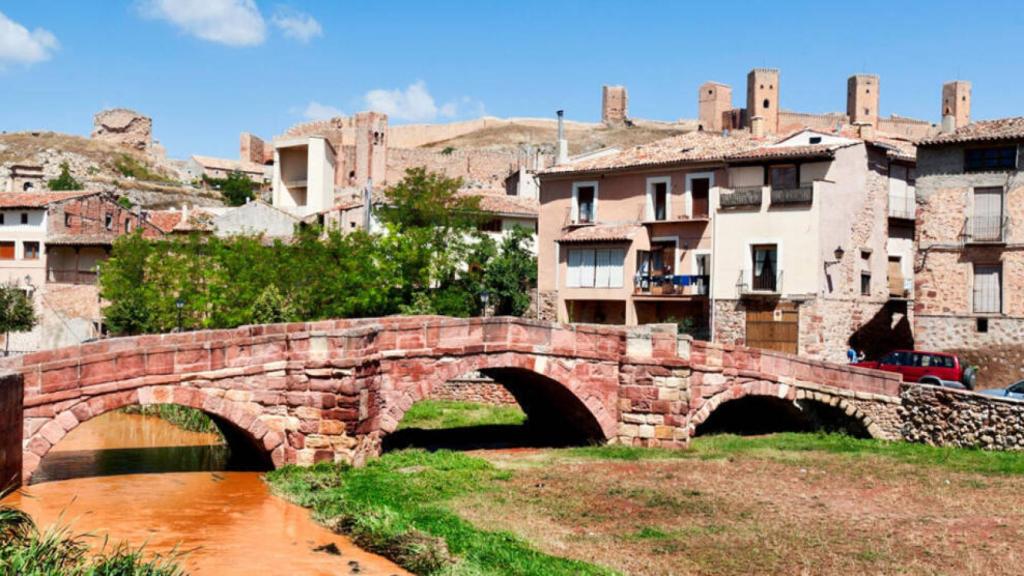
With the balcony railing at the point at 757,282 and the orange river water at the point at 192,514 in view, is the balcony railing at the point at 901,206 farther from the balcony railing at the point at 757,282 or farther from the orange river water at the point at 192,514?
the orange river water at the point at 192,514

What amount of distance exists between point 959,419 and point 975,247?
983 cm

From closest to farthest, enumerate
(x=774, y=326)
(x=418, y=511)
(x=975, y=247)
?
(x=418, y=511), (x=975, y=247), (x=774, y=326)

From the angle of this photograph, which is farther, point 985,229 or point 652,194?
point 652,194

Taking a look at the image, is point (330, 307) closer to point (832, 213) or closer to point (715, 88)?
point (832, 213)

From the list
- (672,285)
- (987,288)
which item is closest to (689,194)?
(672,285)

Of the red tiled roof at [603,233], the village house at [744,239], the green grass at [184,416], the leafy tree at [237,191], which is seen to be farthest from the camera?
the leafy tree at [237,191]

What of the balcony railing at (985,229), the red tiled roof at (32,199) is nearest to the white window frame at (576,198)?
the balcony railing at (985,229)

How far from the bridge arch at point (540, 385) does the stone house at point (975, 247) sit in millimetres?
13259

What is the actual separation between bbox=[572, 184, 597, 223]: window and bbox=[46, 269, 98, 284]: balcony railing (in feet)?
83.5

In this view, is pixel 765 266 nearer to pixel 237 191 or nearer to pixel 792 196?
pixel 792 196

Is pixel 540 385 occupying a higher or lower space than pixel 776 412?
higher

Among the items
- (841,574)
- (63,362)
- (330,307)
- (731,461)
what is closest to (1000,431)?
(731,461)

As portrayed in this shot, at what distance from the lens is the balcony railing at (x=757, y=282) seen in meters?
35.1

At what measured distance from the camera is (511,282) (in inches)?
1709
